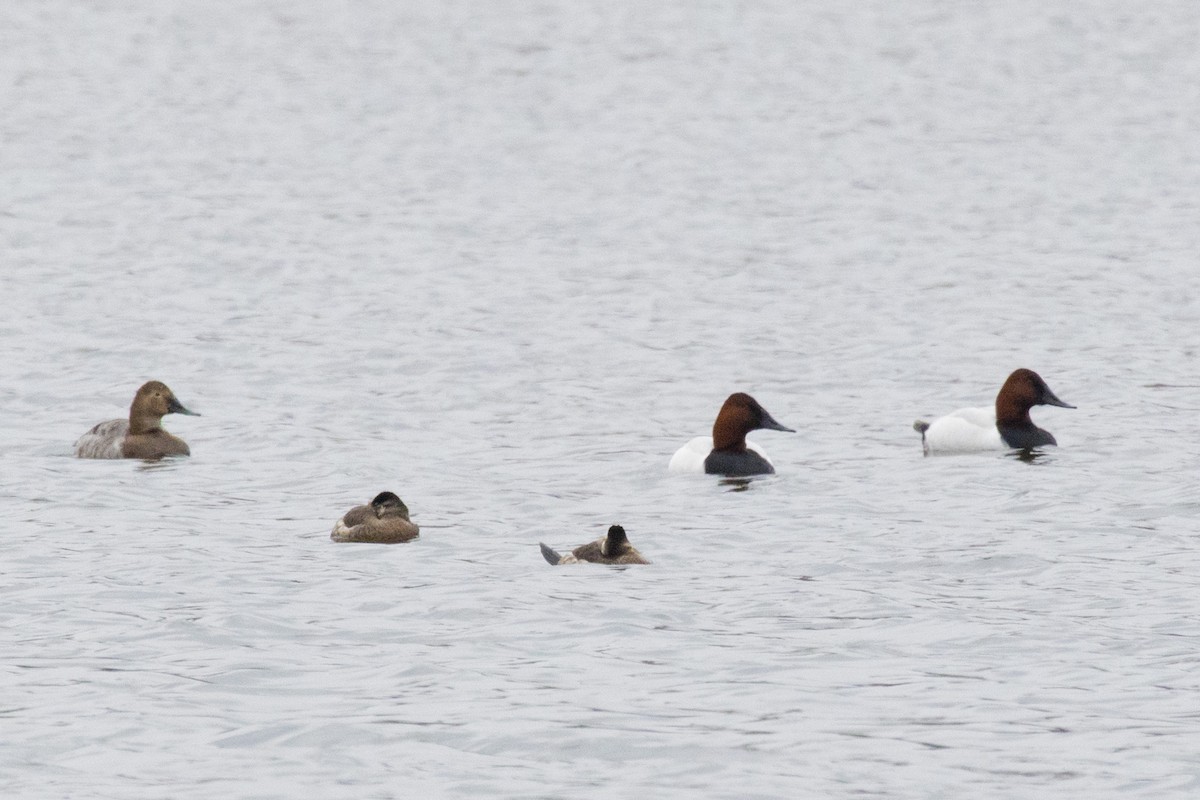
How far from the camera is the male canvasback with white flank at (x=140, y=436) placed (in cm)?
1711

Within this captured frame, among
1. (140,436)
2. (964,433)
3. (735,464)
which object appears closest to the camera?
(735,464)

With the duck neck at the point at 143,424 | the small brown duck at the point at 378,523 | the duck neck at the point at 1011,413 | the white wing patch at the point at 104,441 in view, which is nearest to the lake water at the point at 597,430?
→ the small brown duck at the point at 378,523

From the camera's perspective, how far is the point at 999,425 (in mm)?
18156

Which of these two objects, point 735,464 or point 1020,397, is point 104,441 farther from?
point 1020,397

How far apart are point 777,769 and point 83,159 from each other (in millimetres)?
31006

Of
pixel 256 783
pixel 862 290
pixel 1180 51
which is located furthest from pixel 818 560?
pixel 1180 51

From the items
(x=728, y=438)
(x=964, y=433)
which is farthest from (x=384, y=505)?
(x=964, y=433)

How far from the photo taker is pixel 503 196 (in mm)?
33969

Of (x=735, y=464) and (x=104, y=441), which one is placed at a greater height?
(x=104, y=441)

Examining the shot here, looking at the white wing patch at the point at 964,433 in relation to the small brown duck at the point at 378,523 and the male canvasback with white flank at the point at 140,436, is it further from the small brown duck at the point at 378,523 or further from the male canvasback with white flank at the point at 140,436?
the male canvasback with white flank at the point at 140,436

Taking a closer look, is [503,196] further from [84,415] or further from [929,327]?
[84,415]

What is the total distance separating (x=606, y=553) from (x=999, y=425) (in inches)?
251

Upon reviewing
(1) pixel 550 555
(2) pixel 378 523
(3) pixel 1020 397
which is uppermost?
(3) pixel 1020 397

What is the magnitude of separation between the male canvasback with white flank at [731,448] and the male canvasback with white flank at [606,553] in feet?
12.1
